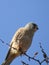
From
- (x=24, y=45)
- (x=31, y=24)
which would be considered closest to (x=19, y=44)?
(x=24, y=45)

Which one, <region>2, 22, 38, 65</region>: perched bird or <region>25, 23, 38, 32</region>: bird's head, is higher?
<region>25, 23, 38, 32</region>: bird's head

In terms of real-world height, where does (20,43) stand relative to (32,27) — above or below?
below

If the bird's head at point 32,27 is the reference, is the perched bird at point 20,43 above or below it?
below

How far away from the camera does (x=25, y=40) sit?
4594 mm

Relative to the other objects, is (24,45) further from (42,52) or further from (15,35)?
(42,52)

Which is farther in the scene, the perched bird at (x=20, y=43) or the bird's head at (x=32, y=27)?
the bird's head at (x=32, y=27)

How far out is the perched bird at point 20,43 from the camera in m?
4.44

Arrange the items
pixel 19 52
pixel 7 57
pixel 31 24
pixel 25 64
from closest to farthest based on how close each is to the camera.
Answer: pixel 25 64 → pixel 19 52 → pixel 7 57 → pixel 31 24

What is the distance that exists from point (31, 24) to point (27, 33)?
1.90 ft

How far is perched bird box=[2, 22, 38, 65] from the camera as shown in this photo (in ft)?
14.6

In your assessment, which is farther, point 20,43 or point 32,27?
point 32,27

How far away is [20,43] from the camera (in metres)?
4.47

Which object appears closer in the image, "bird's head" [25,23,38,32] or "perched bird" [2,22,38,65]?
"perched bird" [2,22,38,65]

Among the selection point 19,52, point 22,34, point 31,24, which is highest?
point 31,24
